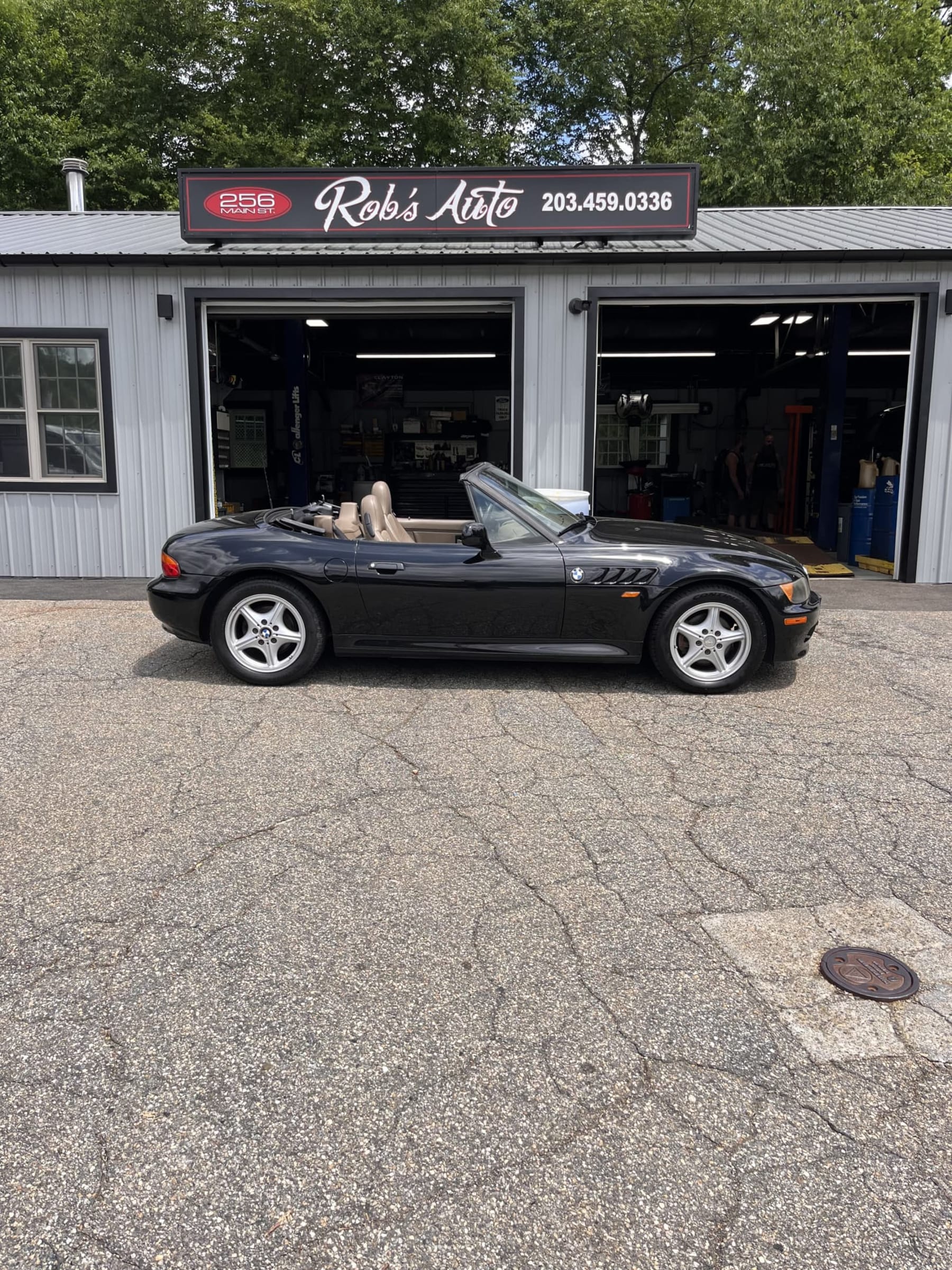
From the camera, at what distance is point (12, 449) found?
1015 centimetres

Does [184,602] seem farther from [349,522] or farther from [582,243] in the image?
[582,243]

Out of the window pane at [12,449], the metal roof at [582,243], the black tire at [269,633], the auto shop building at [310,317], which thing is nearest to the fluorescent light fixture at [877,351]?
the metal roof at [582,243]

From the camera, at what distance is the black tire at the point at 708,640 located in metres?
5.51

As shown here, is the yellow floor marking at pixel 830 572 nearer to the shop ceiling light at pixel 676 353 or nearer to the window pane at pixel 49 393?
the shop ceiling light at pixel 676 353

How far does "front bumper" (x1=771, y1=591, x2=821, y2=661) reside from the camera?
5512 mm

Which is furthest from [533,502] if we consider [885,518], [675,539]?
[885,518]

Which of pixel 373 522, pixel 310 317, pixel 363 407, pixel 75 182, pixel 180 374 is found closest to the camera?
pixel 373 522

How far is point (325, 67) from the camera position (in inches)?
939

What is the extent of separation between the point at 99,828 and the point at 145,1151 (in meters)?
1.90

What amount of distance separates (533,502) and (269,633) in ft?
6.15

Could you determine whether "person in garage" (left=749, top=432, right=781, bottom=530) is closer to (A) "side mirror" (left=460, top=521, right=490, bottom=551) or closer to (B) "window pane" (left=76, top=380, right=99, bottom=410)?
(B) "window pane" (left=76, top=380, right=99, bottom=410)

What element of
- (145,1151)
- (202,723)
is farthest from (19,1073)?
(202,723)

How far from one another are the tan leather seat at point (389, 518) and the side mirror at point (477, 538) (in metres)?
0.44

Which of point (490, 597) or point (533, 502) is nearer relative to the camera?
point (490, 597)
